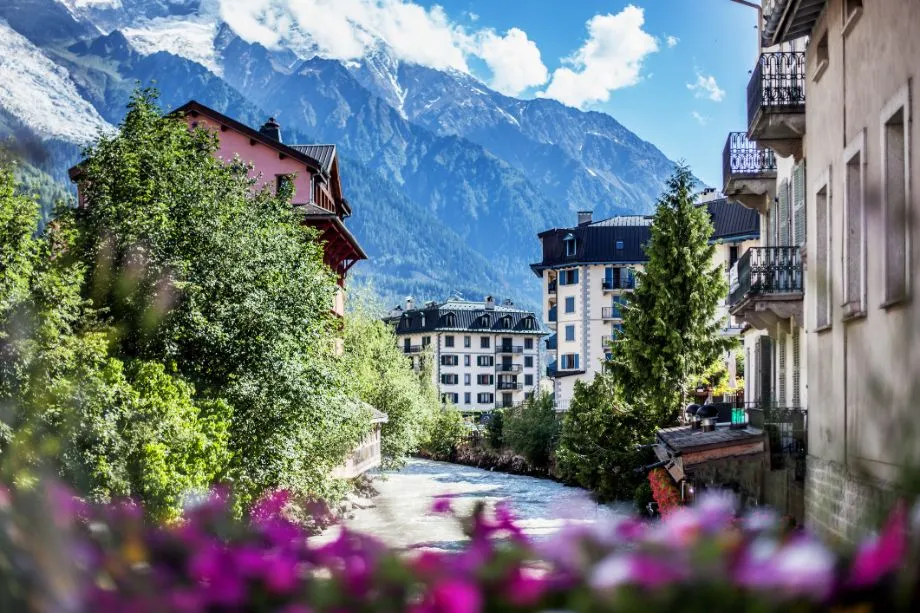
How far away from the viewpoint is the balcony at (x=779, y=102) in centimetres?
1814

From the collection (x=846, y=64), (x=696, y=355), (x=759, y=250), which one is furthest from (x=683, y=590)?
(x=696, y=355)

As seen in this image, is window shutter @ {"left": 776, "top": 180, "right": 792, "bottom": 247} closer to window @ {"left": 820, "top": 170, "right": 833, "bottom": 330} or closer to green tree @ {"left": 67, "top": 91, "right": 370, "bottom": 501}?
window @ {"left": 820, "top": 170, "right": 833, "bottom": 330}

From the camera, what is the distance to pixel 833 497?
43.9 feet

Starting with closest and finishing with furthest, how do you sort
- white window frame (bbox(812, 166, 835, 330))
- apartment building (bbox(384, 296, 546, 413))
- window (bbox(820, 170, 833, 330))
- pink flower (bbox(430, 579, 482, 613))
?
pink flower (bbox(430, 579, 482, 613)) < white window frame (bbox(812, 166, 835, 330)) < window (bbox(820, 170, 833, 330)) < apartment building (bbox(384, 296, 546, 413))

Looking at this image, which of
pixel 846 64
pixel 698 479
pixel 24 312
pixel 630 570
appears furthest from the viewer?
pixel 698 479

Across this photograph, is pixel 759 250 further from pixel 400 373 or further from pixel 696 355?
pixel 400 373

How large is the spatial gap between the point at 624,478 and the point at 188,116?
20.5m

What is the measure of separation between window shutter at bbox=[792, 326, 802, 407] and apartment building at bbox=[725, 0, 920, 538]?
0.03 m

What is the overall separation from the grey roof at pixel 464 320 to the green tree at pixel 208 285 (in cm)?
10549

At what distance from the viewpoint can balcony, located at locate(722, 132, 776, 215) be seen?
76.1 feet

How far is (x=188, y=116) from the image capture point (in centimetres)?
4047

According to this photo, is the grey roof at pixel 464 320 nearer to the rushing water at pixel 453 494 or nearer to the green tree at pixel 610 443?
the rushing water at pixel 453 494

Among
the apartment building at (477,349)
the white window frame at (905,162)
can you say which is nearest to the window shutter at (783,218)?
the white window frame at (905,162)

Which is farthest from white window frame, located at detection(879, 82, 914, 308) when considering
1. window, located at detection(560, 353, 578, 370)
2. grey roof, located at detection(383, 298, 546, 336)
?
grey roof, located at detection(383, 298, 546, 336)
